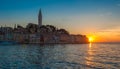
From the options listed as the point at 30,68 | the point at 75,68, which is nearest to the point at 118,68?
the point at 75,68

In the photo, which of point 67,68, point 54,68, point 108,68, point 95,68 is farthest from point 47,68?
point 108,68

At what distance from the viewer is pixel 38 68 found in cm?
3762

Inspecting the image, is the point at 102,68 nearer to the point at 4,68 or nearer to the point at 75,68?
the point at 75,68

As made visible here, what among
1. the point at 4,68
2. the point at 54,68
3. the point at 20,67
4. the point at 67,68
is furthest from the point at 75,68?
the point at 4,68

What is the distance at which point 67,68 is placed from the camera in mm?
37844

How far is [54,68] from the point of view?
3784 centimetres

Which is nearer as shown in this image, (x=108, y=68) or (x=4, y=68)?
(x=4, y=68)

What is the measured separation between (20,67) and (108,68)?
17623 mm

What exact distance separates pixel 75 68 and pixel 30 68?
28.7ft

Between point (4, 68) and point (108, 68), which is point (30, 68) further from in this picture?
point (108, 68)

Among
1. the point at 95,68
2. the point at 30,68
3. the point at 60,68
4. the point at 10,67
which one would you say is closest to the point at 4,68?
the point at 10,67

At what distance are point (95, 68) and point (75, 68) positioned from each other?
4190mm

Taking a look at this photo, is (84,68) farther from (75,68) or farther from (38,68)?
(38,68)

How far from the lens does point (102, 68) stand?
39.2 m
